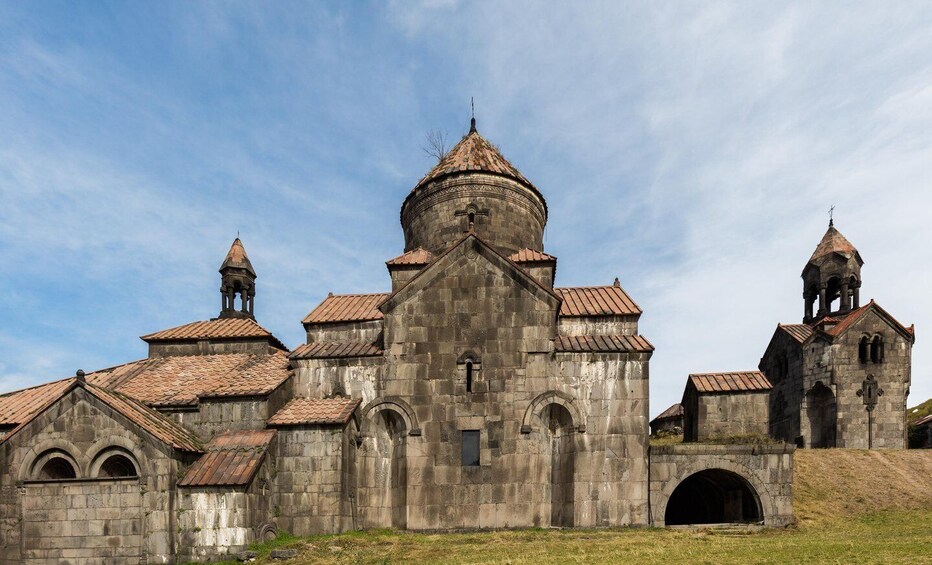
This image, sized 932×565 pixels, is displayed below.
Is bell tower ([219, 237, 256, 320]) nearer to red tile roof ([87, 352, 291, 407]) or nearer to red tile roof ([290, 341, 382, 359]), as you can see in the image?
red tile roof ([87, 352, 291, 407])

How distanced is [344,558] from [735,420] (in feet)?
38.6

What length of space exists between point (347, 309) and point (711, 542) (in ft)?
34.3

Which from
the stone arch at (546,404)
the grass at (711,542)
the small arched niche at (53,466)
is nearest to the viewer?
the grass at (711,542)

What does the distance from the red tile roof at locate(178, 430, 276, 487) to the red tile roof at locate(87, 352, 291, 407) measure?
3.39ft

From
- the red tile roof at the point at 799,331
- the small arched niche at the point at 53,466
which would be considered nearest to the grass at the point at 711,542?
the small arched niche at the point at 53,466

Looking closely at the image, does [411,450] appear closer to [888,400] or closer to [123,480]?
[123,480]

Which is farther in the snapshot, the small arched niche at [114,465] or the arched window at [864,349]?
the arched window at [864,349]

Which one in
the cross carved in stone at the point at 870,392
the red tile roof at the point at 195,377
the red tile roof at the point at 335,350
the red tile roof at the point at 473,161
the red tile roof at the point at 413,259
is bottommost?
the cross carved in stone at the point at 870,392

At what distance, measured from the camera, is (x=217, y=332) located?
18.2 metres

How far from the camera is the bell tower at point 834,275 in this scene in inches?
1021

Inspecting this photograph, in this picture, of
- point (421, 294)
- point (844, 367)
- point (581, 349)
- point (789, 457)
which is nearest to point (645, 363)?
point (581, 349)

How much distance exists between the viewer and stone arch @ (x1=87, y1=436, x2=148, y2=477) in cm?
1202

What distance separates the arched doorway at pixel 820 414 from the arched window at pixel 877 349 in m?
2.45

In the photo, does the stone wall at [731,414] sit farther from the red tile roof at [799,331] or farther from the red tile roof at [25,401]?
the red tile roof at [25,401]
